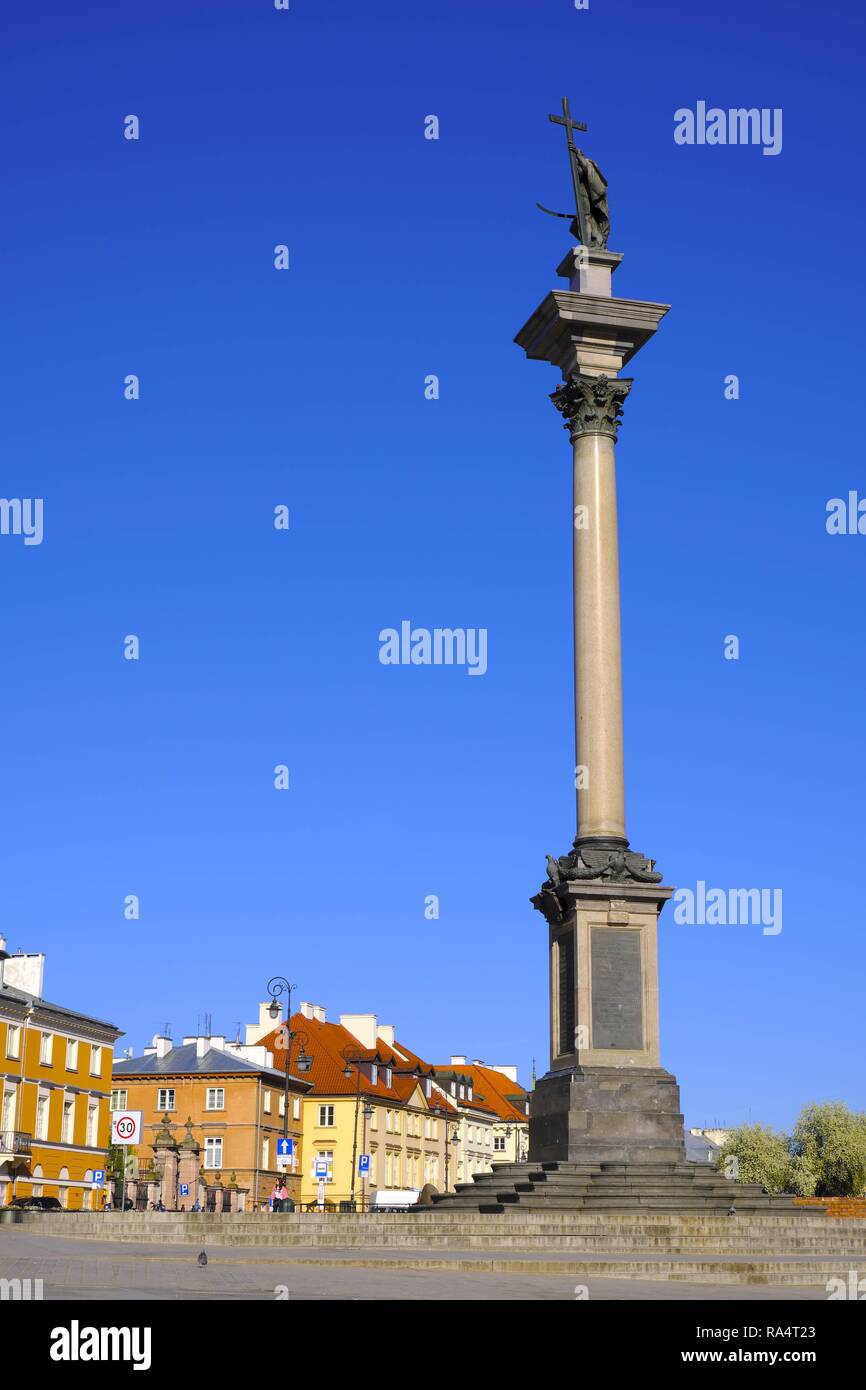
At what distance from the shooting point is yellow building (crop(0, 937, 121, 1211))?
60625 millimetres

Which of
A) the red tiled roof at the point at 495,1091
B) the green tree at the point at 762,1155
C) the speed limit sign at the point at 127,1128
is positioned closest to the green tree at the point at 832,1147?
the green tree at the point at 762,1155

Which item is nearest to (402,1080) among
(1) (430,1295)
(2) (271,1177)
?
(2) (271,1177)

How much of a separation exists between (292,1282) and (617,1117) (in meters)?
10.9

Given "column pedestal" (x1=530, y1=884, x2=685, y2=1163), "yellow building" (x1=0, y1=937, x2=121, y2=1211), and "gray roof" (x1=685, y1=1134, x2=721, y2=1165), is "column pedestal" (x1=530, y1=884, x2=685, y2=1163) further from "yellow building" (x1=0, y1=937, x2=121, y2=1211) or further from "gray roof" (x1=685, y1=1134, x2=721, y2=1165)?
"yellow building" (x1=0, y1=937, x2=121, y2=1211)

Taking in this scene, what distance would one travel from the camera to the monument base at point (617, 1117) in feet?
82.3

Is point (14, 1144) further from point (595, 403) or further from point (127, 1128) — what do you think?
point (595, 403)

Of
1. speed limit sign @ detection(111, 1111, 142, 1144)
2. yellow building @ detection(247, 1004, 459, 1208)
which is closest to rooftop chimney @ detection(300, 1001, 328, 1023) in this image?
yellow building @ detection(247, 1004, 459, 1208)

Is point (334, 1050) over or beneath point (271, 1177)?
over

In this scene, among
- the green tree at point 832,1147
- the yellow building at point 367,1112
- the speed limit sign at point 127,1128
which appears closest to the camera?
the speed limit sign at point 127,1128

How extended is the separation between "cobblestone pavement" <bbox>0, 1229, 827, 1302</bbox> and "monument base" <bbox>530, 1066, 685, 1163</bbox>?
5602mm

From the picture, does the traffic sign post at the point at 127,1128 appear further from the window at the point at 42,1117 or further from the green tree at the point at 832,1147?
the green tree at the point at 832,1147

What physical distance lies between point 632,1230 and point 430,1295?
26.4ft

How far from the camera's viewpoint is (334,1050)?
95250mm
